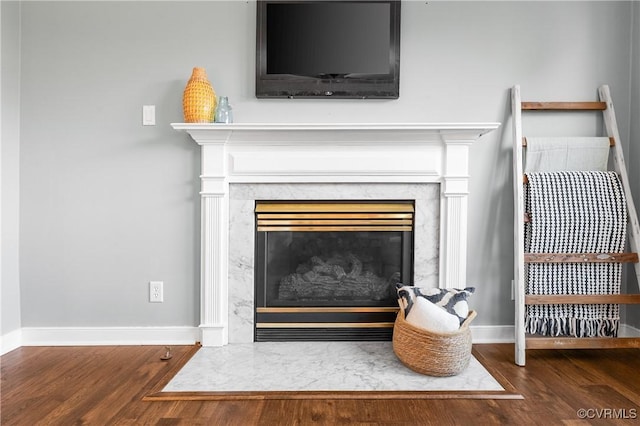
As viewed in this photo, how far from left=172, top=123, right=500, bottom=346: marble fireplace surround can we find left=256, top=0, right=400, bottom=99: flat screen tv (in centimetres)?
30

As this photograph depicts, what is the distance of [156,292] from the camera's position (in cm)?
229

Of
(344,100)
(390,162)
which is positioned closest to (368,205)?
(390,162)

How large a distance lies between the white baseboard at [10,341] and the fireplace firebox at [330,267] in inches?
53.1

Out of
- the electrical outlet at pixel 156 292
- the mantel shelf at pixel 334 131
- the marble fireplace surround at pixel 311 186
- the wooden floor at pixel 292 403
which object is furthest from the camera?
the electrical outlet at pixel 156 292

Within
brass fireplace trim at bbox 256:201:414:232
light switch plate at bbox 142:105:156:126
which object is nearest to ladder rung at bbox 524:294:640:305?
brass fireplace trim at bbox 256:201:414:232

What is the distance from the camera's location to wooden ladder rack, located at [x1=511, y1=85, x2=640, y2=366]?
2051 mm

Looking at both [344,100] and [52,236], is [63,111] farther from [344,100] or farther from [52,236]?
[344,100]

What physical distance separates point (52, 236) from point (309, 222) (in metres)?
1.48

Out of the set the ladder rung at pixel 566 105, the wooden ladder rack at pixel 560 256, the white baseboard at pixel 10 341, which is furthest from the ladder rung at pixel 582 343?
the white baseboard at pixel 10 341

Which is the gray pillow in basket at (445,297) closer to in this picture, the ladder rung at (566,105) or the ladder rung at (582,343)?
the ladder rung at (582,343)

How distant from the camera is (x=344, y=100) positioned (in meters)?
2.29

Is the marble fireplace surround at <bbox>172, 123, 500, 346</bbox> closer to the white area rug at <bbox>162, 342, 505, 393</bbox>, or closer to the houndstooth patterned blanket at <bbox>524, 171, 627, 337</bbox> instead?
the white area rug at <bbox>162, 342, 505, 393</bbox>

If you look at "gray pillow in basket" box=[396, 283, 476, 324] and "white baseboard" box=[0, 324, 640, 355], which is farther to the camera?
"white baseboard" box=[0, 324, 640, 355]

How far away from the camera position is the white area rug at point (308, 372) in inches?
Answer: 68.1
